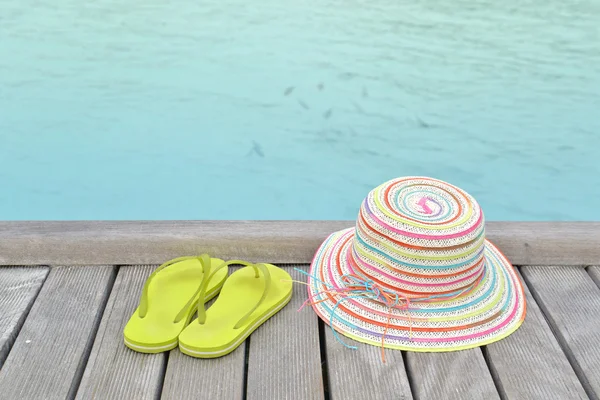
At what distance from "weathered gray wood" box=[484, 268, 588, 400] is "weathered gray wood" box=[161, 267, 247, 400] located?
45 cm

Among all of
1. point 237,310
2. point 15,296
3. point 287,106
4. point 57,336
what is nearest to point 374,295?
point 237,310

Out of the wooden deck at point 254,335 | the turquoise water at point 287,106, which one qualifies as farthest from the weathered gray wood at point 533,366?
the turquoise water at point 287,106

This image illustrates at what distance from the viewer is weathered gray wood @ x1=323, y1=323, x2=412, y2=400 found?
0.99 metres

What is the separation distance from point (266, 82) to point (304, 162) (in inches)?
26.2

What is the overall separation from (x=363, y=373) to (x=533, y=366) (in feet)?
0.99

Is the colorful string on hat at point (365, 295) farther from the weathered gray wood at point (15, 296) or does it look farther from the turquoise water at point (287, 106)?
the turquoise water at point (287, 106)

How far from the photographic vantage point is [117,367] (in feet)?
3.36

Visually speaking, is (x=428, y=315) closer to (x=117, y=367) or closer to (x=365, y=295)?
(x=365, y=295)

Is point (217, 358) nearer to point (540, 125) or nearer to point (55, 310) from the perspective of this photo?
point (55, 310)

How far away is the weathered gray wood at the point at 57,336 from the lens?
987 mm

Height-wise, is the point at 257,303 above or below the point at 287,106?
above

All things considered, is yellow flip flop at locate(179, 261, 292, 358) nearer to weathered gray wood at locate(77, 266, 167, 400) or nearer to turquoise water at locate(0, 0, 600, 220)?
weathered gray wood at locate(77, 266, 167, 400)

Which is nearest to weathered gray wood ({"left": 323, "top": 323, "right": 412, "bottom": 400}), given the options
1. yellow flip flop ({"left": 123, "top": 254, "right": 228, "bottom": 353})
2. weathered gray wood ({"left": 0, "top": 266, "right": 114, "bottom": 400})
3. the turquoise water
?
yellow flip flop ({"left": 123, "top": 254, "right": 228, "bottom": 353})

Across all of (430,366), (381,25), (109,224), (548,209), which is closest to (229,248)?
(109,224)
